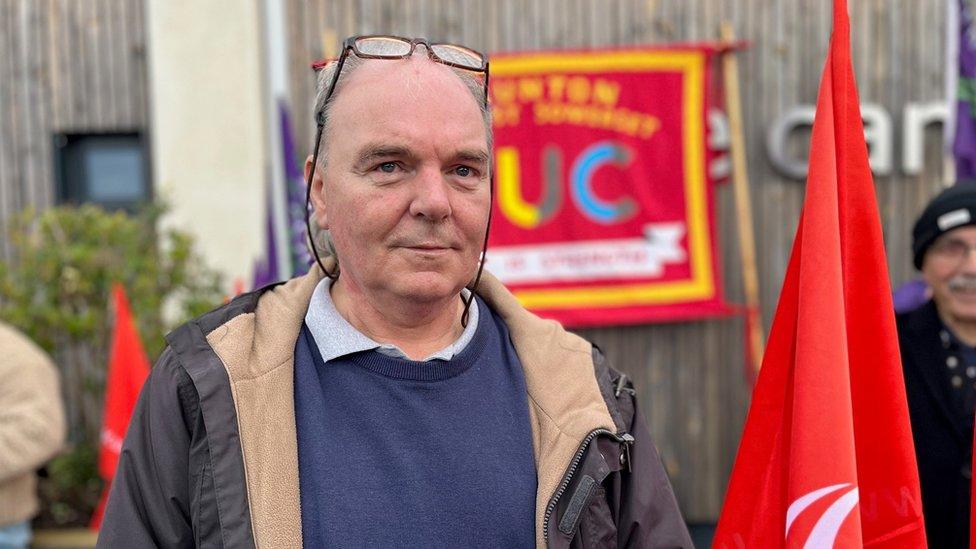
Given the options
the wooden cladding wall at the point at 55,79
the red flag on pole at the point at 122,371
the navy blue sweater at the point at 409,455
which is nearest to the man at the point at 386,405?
the navy blue sweater at the point at 409,455

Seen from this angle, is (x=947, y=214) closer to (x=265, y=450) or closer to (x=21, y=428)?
(x=265, y=450)

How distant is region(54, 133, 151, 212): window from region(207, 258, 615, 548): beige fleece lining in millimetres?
4972

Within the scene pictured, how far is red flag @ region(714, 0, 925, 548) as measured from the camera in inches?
64.9

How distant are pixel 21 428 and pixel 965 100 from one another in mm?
4164

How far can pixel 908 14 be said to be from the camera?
5.96 m

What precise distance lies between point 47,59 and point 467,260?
17.7 ft

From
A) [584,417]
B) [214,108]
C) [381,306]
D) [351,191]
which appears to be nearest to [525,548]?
[584,417]

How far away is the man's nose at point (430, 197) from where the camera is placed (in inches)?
62.6

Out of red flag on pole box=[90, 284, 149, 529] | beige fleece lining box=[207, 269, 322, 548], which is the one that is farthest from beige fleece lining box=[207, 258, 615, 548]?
red flag on pole box=[90, 284, 149, 529]

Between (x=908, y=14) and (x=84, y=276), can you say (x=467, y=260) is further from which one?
(x=908, y=14)

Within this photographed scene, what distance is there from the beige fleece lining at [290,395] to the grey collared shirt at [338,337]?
0.10 ft

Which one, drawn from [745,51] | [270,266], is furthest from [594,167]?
[270,266]

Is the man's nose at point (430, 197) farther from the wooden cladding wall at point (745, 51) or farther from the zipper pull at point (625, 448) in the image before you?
the wooden cladding wall at point (745, 51)

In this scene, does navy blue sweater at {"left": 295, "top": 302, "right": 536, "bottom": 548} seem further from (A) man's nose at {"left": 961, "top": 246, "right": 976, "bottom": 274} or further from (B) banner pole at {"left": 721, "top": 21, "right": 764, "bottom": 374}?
(B) banner pole at {"left": 721, "top": 21, "right": 764, "bottom": 374}
